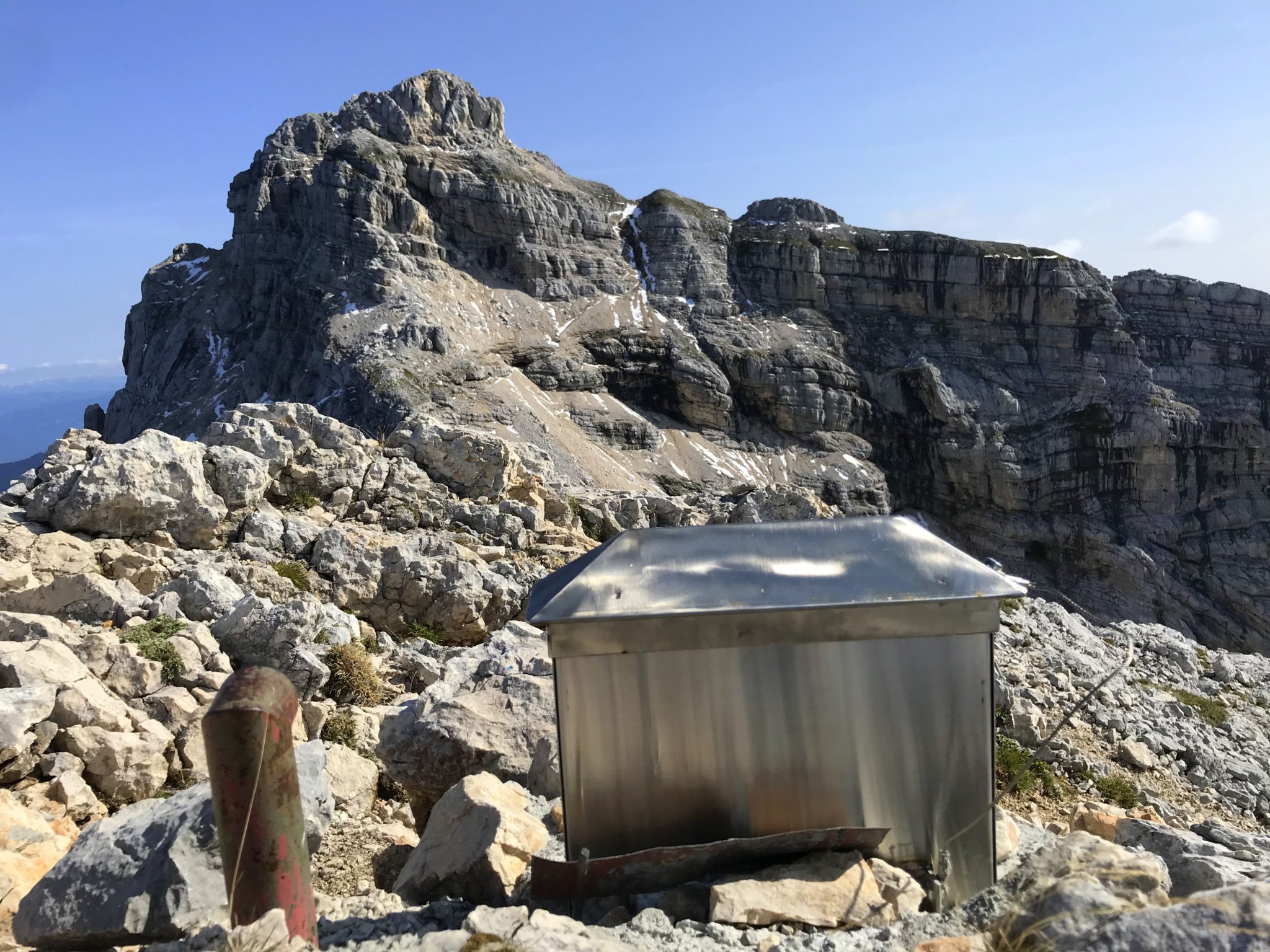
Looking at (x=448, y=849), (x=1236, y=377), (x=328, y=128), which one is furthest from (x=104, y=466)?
(x=1236, y=377)

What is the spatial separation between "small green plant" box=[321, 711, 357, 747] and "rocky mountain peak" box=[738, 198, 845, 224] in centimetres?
8966

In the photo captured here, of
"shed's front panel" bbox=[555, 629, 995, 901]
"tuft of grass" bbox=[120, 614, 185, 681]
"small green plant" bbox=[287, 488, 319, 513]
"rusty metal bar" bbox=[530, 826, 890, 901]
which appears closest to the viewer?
"rusty metal bar" bbox=[530, 826, 890, 901]

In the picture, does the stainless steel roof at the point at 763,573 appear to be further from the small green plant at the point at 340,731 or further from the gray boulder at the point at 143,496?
the gray boulder at the point at 143,496

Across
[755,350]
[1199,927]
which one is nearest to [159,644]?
[1199,927]

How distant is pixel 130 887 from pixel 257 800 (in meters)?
0.87

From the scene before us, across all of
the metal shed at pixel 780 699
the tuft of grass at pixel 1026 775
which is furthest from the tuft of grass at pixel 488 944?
the tuft of grass at pixel 1026 775

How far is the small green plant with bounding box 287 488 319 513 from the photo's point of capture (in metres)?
13.9

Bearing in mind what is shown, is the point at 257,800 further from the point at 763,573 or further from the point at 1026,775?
the point at 1026,775

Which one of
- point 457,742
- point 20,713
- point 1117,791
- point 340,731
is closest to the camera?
point 20,713

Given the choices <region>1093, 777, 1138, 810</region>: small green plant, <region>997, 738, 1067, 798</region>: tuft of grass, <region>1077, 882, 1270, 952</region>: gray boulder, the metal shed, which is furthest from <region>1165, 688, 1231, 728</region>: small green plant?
<region>1077, 882, 1270, 952</region>: gray boulder

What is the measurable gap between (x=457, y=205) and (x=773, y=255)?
3035cm

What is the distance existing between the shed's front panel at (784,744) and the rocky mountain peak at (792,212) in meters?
91.7

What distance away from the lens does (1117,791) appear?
938 centimetres

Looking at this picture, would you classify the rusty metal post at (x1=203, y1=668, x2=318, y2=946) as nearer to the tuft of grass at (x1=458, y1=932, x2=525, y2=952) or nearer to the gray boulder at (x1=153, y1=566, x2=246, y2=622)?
the tuft of grass at (x1=458, y1=932, x2=525, y2=952)
